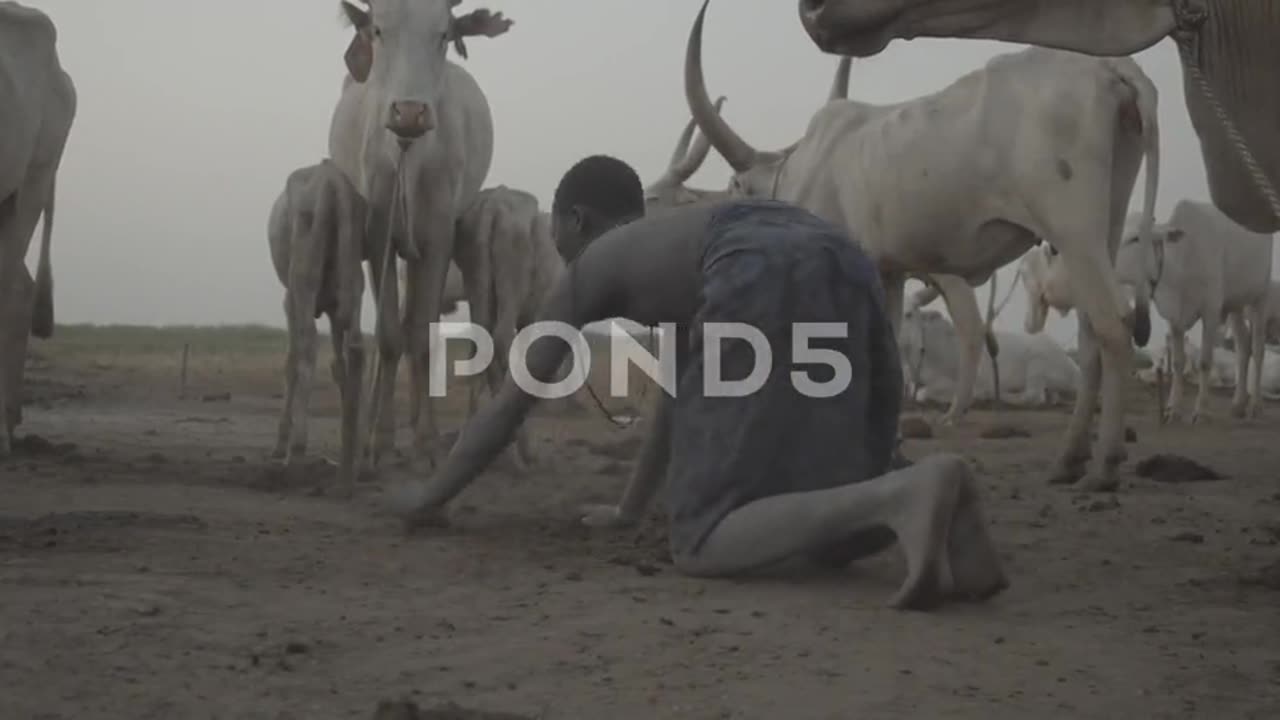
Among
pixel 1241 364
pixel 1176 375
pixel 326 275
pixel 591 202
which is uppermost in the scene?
pixel 591 202

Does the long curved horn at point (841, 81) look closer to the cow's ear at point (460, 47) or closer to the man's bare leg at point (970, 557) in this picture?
the cow's ear at point (460, 47)

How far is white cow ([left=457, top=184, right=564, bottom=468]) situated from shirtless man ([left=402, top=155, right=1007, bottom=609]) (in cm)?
356

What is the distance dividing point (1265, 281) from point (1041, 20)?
41.9 feet

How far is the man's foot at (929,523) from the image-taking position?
3551mm

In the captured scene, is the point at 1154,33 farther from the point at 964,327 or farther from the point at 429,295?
the point at 964,327

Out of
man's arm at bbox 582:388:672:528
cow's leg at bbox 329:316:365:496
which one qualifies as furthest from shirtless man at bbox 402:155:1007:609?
cow's leg at bbox 329:316:365:496

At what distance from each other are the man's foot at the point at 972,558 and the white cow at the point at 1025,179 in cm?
333

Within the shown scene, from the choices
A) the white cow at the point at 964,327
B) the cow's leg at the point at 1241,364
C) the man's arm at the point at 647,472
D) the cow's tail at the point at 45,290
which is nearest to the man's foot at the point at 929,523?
the man's arm at the point at 647,472

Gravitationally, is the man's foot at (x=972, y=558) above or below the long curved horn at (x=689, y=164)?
below

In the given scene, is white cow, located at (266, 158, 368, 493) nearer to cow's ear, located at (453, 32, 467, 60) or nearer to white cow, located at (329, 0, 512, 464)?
white cow, located at (329, 0, 512, 464)

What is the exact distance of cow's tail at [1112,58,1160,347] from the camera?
24.1ft

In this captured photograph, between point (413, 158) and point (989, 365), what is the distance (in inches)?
522

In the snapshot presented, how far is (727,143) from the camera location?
27.8ft

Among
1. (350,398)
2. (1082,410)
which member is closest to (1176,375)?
(1082,410)
